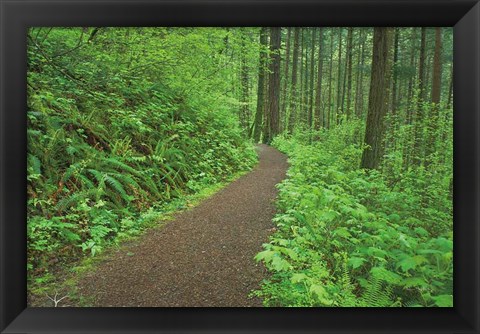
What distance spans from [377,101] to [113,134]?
181 inches

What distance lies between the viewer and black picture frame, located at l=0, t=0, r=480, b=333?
2.26m

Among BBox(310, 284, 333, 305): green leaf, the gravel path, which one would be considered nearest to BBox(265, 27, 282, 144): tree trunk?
the gravel path

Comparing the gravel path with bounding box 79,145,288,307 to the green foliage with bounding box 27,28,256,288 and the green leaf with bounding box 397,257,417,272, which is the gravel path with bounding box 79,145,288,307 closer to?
the green foliage with bounding box 27,28,256,288

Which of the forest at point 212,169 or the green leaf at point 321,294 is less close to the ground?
the forest at point 212,169

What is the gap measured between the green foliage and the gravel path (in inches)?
17.1

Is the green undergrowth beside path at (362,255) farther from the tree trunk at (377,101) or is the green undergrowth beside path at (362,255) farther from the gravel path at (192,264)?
the tree trunk at (377,101)

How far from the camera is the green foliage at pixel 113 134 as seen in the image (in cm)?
328

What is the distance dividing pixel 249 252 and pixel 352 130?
533 centimetres

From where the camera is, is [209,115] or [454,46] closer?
[454,46]
